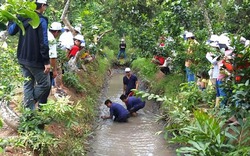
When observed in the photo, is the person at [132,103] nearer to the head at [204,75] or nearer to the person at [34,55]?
the head at [204,75]

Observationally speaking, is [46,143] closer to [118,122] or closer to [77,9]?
[118,122]

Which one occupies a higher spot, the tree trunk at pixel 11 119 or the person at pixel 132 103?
the tree trunk at pixel 11 119

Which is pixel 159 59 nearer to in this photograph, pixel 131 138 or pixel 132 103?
pixel 132 103

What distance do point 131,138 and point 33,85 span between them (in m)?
3.07

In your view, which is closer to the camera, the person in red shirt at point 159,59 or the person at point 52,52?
the person at point 52,52

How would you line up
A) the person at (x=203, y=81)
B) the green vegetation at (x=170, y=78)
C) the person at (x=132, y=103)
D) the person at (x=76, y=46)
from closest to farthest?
the green vegetation at (x=170, y=78) → the person at (x=203, y=81) → the person at (x=76, y=46) → the person at (x=132, y=103)

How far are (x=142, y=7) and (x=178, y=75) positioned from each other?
3.74 meters

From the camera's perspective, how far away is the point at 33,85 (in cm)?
476

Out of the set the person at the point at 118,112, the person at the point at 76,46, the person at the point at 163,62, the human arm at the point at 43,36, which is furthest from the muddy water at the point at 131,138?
the human arm at the point at 43,36

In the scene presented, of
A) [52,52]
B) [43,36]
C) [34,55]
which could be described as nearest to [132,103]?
[52,52]

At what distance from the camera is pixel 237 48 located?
173 inches

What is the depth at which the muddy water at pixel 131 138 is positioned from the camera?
253 inches

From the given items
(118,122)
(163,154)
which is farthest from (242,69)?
(118,122)

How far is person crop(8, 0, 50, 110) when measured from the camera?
441cm
